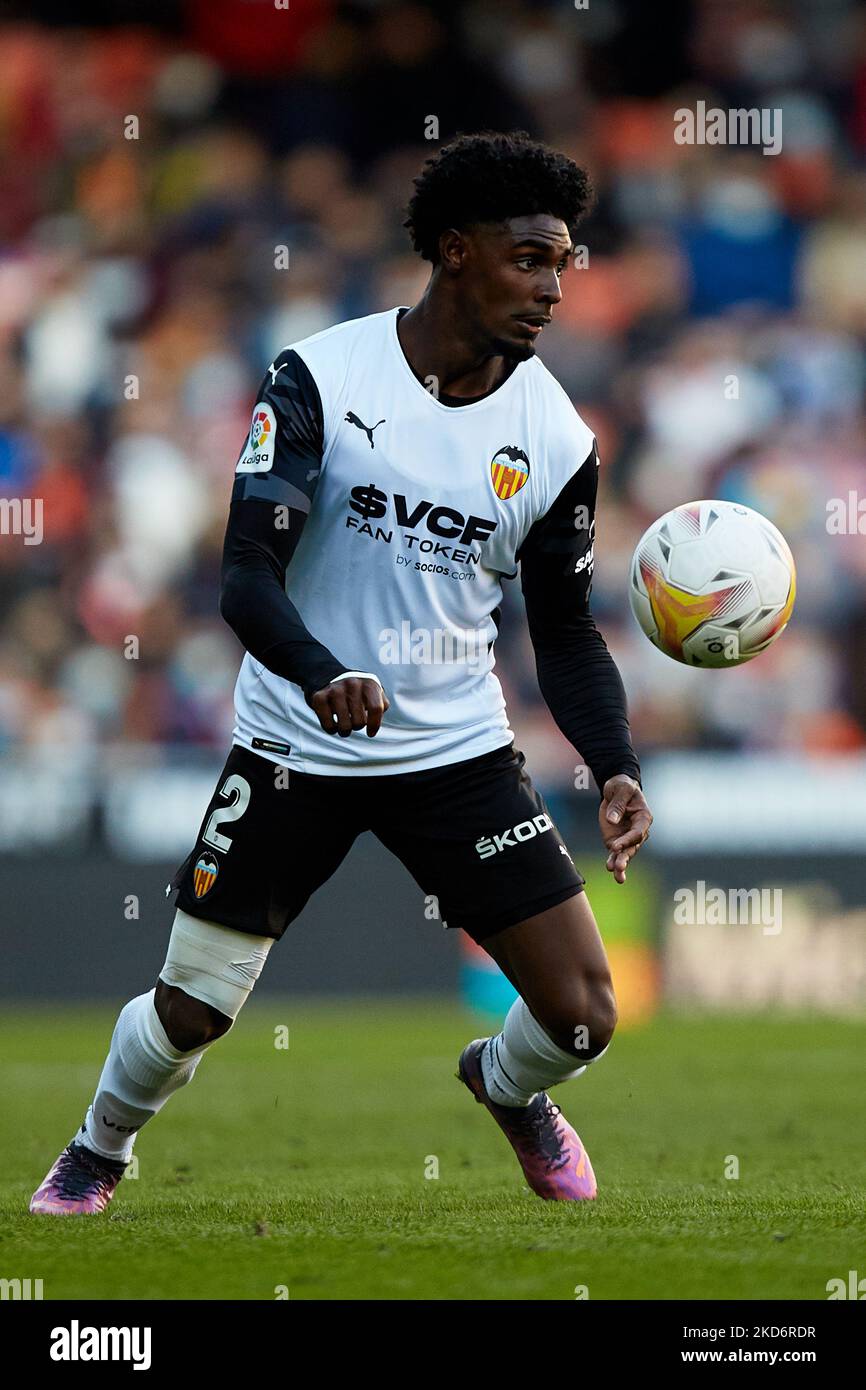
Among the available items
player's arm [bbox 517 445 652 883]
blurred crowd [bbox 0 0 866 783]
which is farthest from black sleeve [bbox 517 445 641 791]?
blurred crowd [bbox 0 0 866 783]

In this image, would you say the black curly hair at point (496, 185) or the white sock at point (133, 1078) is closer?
the black curly hair at point (496, 185)

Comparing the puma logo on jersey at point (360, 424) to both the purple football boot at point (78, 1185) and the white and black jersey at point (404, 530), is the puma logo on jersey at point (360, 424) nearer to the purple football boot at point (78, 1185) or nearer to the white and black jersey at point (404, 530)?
the white and black jersey at point (404, 530)

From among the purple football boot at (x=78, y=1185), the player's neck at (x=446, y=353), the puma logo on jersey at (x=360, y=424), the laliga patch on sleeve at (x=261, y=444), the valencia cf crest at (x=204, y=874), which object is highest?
the player's neck at (x=446, y=353)

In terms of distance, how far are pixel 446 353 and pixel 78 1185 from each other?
227cm

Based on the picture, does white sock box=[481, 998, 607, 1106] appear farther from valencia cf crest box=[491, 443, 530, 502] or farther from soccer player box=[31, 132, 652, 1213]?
valencia cf crest box=[491, 443, 530, 502]

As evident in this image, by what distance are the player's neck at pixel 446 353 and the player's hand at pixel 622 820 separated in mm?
1048

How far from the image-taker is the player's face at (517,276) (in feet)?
16.2

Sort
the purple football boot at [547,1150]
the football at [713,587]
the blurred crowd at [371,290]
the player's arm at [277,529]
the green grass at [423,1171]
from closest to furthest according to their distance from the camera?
1. the green grass at [423,1171]
2. the player's arm at [277,529]
3. the football at [713,587]
4. the purple football boot at [547,1150]
5. the blurred crowd at [371,290]

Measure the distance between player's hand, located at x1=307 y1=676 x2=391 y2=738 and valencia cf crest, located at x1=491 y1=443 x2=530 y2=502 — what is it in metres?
0.98

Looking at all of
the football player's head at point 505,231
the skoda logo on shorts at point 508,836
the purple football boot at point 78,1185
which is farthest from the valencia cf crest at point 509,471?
the purple football boot at point 78,1185

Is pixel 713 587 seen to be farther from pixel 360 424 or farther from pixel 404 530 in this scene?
pixel 360 424

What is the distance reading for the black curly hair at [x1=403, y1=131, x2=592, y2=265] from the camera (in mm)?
4949
